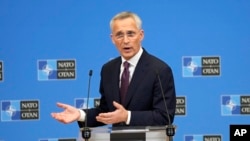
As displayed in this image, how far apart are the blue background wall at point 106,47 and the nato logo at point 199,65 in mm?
38

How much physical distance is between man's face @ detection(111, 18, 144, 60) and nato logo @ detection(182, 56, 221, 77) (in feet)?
5.45

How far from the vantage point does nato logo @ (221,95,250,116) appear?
430 centimetres

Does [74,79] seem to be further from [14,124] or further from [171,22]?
[171,22]

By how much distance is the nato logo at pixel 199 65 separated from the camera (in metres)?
4.28

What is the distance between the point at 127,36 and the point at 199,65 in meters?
1.76

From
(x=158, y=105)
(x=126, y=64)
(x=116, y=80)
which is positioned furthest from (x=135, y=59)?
(x=158, y=105)

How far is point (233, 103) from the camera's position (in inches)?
169

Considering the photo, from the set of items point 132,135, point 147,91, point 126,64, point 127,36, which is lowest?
point 132,135

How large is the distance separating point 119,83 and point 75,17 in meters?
1.81

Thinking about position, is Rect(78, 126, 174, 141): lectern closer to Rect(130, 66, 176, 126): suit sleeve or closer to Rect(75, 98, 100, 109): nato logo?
Rect(130, 66, 176, 126): suit sleeve

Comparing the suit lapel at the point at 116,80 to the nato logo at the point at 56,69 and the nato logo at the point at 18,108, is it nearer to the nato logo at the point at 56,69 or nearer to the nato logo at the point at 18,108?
the nato logo at the point at 56,69

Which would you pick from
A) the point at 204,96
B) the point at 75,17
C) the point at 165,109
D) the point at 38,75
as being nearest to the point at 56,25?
the point at 75,17

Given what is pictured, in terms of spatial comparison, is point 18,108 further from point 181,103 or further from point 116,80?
point 116,80

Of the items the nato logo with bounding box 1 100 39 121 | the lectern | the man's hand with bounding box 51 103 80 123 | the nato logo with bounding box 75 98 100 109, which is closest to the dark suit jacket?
the man's hand with bounding box 51 103 80 123
